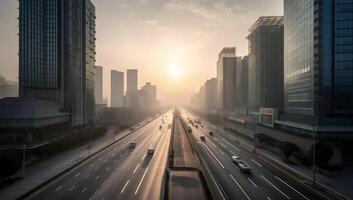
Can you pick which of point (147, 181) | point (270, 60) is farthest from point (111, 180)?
point (270, 60)

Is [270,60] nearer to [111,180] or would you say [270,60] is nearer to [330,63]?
[330,63]

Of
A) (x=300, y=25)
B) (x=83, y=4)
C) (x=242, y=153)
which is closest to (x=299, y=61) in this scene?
(x=300, y=25)

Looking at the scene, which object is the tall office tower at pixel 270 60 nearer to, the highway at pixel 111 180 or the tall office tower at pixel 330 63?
the tall office tower at pixel 330 63

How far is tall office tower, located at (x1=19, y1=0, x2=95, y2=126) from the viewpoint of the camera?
111000mm

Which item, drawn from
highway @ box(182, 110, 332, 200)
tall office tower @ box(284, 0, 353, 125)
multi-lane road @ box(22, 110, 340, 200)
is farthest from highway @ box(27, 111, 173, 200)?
tall office tower @ box(284, 0, 353, 125)

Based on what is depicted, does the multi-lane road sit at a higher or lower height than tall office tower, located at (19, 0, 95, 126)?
lower

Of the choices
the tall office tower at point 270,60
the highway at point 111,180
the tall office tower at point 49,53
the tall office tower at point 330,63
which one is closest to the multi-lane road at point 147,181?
the highway at point 111,180

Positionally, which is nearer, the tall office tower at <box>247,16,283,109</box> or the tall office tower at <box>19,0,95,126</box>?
the tall office tower at <box>19,0,95,126</box>

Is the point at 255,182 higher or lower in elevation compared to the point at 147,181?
lower

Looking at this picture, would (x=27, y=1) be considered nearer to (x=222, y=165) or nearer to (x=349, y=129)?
(x=222, y=165)

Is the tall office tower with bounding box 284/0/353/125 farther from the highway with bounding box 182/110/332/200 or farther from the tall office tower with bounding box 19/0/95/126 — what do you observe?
the tall office tower with bounding box 19/0/95/126

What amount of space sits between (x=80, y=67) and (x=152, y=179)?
107156 mm

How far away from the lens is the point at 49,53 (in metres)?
114

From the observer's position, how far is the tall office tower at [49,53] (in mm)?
111000
